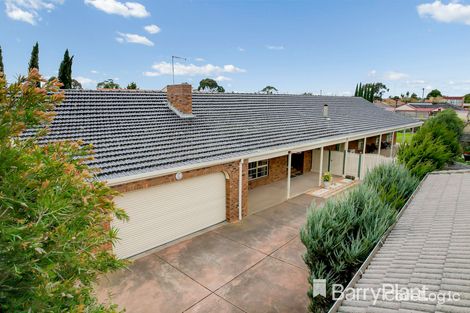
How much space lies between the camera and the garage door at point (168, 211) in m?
8.21

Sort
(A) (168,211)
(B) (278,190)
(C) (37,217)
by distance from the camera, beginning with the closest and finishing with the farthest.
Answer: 1. (C) (37,217)
2. (A) (168,211)
3. (B) (278,190)

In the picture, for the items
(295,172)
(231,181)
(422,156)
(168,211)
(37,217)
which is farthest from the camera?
(295,172)

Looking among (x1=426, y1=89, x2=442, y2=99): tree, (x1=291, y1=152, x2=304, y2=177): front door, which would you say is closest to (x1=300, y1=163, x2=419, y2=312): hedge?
(x1=291, y1=152, x2=304, y2=177): front door

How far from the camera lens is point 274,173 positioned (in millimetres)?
16281

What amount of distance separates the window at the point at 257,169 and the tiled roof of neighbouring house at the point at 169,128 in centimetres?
222

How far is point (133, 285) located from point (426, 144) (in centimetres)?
1515

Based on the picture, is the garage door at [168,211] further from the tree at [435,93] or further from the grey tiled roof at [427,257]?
the tree at [435,93]

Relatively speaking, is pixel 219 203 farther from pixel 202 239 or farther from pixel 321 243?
pixel 321 243

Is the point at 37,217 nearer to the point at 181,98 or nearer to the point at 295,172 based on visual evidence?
the point at 181,98

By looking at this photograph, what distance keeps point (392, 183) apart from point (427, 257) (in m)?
4.49

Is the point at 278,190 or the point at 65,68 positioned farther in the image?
the point at 65,68

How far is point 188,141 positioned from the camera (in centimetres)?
1062

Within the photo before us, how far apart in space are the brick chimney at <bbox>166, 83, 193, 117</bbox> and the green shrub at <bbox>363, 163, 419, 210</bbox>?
318 inches

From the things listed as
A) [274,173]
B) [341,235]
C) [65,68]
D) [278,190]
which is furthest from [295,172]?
[65,68]
